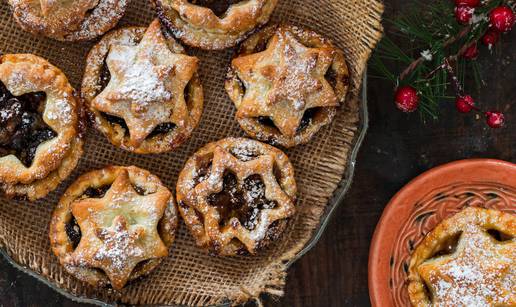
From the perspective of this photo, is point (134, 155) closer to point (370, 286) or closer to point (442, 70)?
point (370, 286)

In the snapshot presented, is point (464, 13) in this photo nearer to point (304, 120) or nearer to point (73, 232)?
point (304, 120)

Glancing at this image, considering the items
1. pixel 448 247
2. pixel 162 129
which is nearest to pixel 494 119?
pixel 448 247

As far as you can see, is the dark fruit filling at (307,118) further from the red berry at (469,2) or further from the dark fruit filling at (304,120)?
the red berry at (469,2)

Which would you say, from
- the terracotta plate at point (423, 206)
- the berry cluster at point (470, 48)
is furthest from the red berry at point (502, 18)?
the terracotta plate at point (423, 206)

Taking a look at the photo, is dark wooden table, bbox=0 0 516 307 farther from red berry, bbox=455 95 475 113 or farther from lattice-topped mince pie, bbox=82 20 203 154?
lattice-topped mince pie, bbox=82 20 203 154

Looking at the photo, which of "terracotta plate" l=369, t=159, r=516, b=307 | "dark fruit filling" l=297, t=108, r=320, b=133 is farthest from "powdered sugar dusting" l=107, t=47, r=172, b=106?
"terracotta plate" l=369, t=159, r=516, b=307

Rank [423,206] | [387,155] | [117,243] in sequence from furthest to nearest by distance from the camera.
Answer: [387,155] < [423,206] < [117,243]

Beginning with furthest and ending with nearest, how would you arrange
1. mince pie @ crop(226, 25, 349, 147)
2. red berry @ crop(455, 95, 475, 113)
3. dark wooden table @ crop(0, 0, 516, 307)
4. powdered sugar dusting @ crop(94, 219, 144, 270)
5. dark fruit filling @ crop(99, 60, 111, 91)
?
dark wooden table @ crop(0, 0, 516, 307) < red berry @ crop(455, 95, 475, 113) < dark fruit filling @ crop(99, 60, 111, 91) < mince pie @ crop(226, 25, 349, 147) < powdered sugar dusting @ crop(94, 219, 144, 270)
